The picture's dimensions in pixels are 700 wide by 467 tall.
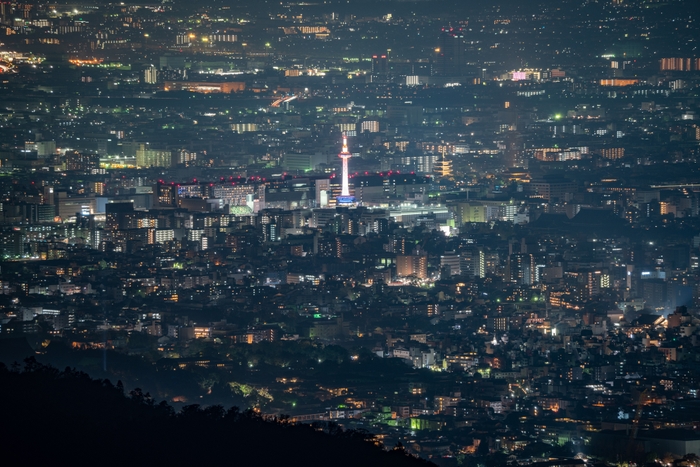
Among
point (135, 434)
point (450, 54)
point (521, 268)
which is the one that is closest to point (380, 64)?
point (450, 54)

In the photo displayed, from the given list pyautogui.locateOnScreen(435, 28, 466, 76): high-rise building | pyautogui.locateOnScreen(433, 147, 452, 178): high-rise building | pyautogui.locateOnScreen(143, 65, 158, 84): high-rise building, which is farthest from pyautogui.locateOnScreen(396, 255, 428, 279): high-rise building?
pyautogui.locateOnScreen(435, 28, 466, 76): high-rise building

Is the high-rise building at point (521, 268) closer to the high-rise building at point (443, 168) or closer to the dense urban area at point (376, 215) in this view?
the dense urban area at point (376, 215)

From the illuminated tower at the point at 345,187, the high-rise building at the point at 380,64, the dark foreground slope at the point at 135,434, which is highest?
the high-rise building at the point at 380,64

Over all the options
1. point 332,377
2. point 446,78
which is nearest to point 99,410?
point 332,377

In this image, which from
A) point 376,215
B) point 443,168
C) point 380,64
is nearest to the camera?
point 376,215

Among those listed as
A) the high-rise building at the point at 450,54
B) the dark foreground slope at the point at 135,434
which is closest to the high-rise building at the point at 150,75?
the high-rise building at the point at 450,54

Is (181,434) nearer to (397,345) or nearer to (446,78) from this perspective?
(397,345)

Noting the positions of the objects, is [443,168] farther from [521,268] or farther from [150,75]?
[521,268]
